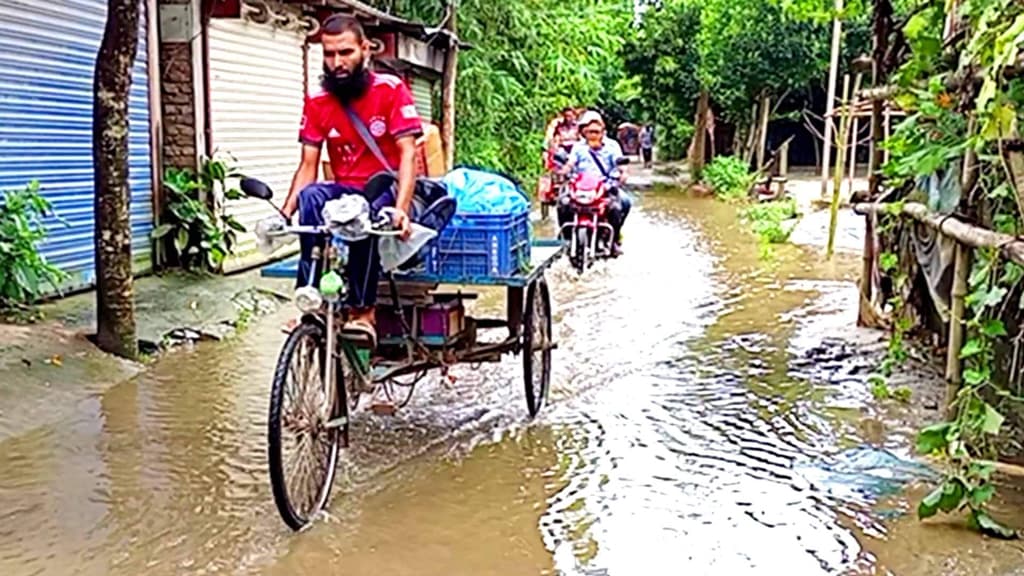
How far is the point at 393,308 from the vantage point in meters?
5.27

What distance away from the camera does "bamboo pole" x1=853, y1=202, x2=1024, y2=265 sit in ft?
13.4

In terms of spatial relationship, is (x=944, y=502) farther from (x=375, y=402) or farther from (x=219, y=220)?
(x=219, y=220)

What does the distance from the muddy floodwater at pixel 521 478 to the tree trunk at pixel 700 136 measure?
2184 cm

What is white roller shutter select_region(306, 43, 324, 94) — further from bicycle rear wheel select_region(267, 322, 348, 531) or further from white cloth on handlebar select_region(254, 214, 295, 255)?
bicycle rear wheel select_region(267, 322, 348, 531)

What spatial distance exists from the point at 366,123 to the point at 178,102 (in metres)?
5.75

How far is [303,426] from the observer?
167 inches

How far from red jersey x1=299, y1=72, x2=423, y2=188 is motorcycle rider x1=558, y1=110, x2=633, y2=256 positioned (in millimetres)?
5705

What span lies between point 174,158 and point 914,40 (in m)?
6.76

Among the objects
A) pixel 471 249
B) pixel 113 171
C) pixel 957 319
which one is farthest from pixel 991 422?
pixel 113 171

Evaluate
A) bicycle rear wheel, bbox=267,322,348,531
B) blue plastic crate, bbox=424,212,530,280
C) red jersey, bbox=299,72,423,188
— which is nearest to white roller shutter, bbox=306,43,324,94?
blue plastic crate, bbox=424,212,530,280

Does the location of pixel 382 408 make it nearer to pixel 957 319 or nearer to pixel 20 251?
pixel 957 319

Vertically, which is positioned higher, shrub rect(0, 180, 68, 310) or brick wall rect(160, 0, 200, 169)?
brick wall rect(160, 0, 200, 169)

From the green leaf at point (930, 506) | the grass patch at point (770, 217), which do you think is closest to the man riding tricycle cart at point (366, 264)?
the green leaf at point (930, 506)

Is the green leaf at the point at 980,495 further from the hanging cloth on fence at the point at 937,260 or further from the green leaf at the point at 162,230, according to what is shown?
the green leaf at the point at 162,230
